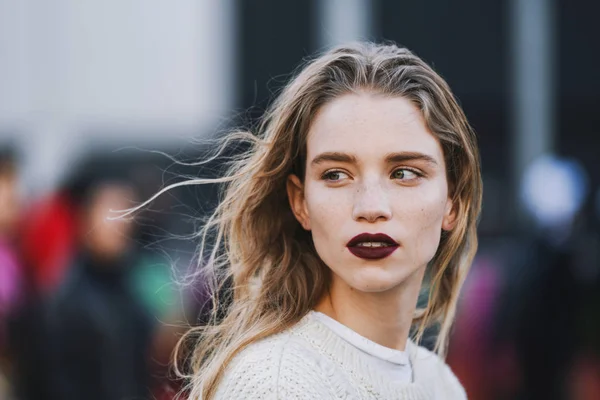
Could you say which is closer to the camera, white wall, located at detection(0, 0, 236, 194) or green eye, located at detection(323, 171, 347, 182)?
green eye, located at detection(323, 171, 347, 182)

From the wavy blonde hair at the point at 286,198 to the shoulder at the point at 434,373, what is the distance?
8.4 inches

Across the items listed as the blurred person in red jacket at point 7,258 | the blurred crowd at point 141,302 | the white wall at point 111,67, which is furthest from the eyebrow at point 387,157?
the white wall at point 111,67

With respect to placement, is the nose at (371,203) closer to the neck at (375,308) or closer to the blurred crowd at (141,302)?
the neck at (375,308)

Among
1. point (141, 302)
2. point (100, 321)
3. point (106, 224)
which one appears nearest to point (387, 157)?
point (100, 321)

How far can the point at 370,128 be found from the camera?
2516 mm

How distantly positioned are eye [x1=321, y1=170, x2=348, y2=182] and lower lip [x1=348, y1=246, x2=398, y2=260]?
16 cm

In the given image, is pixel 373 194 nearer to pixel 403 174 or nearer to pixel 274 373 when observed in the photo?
pixel 403 174

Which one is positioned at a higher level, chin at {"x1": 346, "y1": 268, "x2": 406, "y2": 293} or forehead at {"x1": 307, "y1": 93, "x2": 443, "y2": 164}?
forehead at {"x1": 307, "y1": 93, "x2": 443, "y2": 164}

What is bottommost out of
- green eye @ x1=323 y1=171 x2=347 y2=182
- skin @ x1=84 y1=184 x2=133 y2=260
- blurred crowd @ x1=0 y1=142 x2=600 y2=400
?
blurred crowd @ x1=0 y1=142 x2=600 y2=400

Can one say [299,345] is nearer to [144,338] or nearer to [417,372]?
[417,372]

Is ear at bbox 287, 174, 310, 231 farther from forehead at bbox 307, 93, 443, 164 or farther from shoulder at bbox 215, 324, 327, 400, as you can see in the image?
shoulder at bbox 215, 324, 327, 400

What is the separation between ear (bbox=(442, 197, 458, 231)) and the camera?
275 centimetres

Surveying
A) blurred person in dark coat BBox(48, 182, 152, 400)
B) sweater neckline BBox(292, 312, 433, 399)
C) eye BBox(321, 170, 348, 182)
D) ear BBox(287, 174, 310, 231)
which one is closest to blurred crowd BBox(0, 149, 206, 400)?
blurred person in dark coat BBox(48, 182, 152, 400)

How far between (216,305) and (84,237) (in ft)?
9.28
